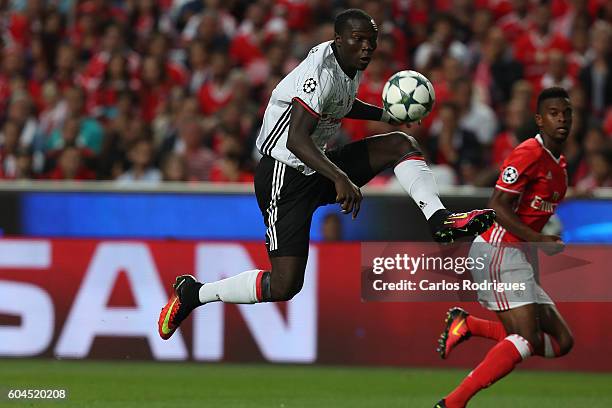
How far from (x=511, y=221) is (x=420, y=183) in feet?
2.05

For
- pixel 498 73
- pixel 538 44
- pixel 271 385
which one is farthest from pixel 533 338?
pixel 538 44

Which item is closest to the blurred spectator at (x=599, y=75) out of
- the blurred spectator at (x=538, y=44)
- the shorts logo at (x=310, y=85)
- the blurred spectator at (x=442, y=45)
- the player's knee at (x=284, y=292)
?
the blurred spectator at (x=538, y=44)

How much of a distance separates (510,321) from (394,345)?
3.20 metres

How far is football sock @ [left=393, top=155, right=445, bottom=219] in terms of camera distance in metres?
7.12

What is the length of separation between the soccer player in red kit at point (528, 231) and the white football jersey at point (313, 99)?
106 cm

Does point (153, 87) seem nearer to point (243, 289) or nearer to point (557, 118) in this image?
point (243, 289)

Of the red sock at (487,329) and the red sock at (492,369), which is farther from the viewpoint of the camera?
→ the red sock at (487,329)

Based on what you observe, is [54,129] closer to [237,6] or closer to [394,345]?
[237,6]

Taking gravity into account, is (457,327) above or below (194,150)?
below

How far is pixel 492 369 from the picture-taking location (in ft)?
23.6

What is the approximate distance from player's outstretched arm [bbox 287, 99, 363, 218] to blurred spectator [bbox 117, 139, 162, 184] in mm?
5555

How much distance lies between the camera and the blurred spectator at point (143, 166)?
1241 centimetres

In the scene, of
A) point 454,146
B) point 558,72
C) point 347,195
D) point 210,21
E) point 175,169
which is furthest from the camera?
point 210,21

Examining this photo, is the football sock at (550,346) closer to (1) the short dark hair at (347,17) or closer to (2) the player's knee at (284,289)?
(2) the player's knee at (284,289)
